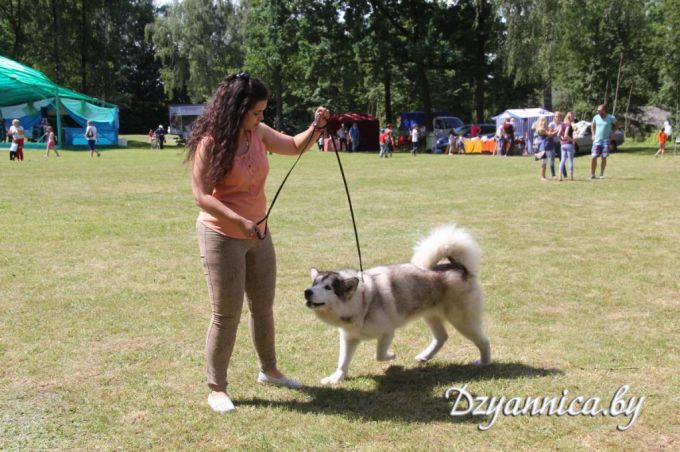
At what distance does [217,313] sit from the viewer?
3.91 m

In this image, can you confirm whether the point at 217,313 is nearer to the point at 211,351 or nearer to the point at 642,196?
the point at 211,351

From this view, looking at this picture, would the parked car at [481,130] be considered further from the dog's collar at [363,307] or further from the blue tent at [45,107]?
the dog's collar at [363,307]

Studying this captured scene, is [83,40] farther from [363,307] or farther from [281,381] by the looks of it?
[363,307]

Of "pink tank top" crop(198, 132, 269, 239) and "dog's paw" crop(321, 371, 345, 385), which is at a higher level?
"pink tank top" crop(198, 132, 269, 239)

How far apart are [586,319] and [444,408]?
7.64ft

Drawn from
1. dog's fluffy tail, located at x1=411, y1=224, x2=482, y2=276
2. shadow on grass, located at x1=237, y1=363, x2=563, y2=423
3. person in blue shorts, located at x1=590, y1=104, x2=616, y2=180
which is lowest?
shadow on grass, located at x1=237, y1=363, x2=563, y2=423

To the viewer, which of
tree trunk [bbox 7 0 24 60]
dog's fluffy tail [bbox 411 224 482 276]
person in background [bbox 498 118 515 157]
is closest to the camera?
dog's fluffy tail [bbox 411 224 482 276]

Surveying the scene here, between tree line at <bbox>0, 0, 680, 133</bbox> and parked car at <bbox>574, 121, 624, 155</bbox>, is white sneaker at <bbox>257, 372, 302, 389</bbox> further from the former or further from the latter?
tree line at <bbox>0, 0, 680, 133</bbox>

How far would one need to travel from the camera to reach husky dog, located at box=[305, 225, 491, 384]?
13.8ft

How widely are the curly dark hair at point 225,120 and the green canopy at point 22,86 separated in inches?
1452

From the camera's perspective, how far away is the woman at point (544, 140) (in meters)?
16.6

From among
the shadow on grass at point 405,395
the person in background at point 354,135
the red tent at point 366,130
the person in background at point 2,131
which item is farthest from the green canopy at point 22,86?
the shadow on grass at point 405,395

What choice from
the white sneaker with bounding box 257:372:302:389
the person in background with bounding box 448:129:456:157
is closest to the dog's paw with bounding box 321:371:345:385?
the white sneaker with bounding box 257:372:302:389

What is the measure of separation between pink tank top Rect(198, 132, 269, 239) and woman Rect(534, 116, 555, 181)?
14.2 metres
